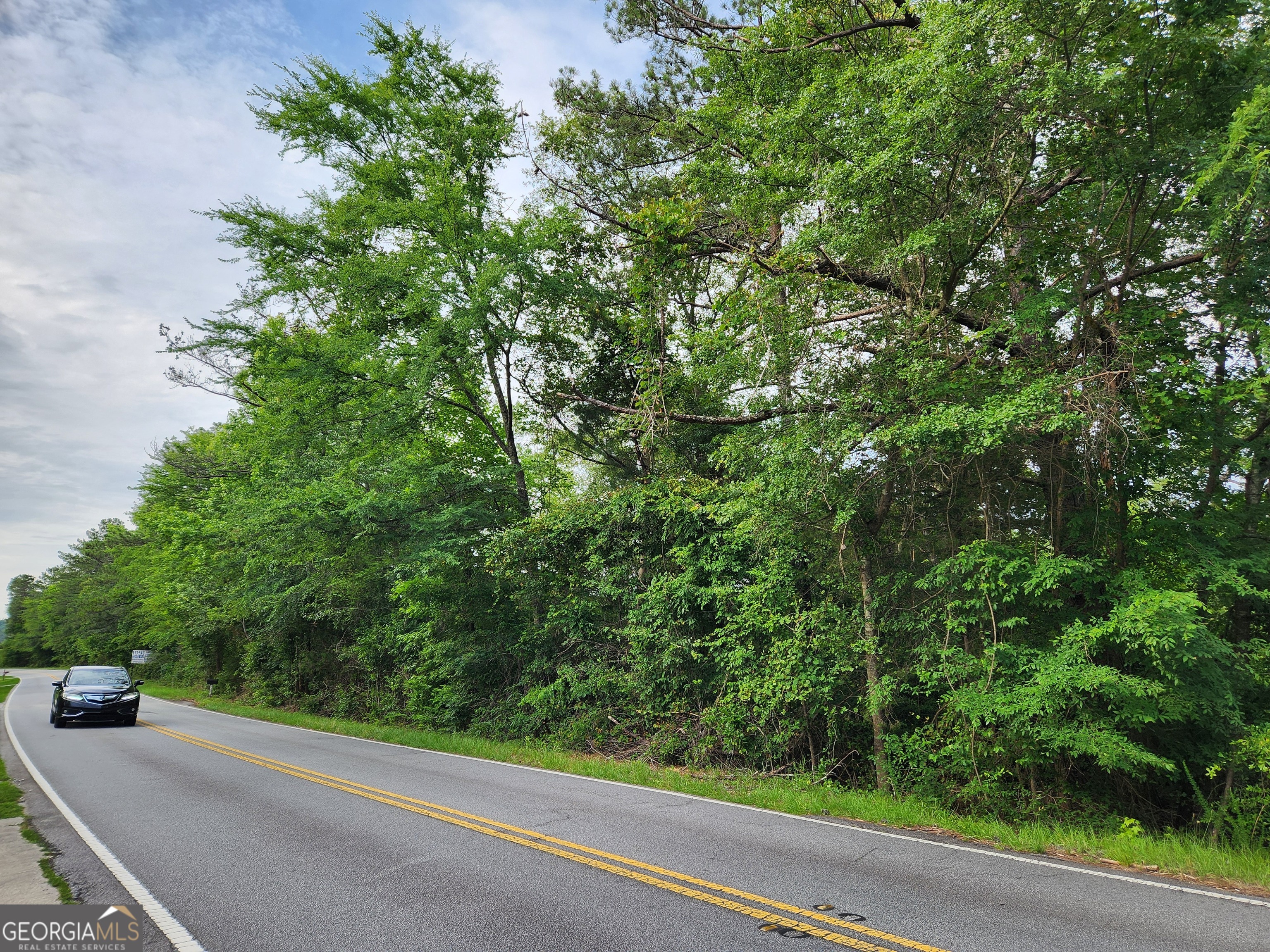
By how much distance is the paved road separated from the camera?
13.2ft

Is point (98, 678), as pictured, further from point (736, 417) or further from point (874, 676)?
point (874, 676)

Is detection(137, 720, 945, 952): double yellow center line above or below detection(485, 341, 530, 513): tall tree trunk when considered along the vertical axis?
below

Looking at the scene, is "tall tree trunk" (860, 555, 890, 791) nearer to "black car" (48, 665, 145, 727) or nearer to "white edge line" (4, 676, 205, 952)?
"white edge line" (4, 676, 205, 952)

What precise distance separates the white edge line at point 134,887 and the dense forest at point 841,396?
7112mm

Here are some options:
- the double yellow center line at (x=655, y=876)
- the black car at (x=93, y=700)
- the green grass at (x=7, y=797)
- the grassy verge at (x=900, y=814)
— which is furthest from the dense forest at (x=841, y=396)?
the green grass at (x=7, y=797)

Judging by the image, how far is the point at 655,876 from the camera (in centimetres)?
508

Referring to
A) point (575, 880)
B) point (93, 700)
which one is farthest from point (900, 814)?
point (93, 700)

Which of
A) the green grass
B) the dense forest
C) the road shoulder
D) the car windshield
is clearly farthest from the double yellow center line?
the car windshield

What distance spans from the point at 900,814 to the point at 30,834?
8895mm

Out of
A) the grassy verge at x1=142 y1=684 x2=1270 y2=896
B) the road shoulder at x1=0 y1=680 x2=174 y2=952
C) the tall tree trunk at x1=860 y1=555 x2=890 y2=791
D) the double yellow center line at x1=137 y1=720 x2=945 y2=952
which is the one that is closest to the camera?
the double yellow center line at x1=137 y1=720 x2=945 y2=952

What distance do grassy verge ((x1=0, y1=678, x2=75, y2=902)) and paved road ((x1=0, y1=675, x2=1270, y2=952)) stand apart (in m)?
0.45

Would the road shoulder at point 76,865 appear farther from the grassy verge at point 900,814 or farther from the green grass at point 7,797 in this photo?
the grassy verge at point 900,814

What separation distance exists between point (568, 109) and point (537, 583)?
34.3 feet

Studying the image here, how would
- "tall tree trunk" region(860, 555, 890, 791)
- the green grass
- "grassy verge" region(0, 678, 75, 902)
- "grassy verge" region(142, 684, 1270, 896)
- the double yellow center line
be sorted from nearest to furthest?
the double yellow center line → "grassy verge" region(0, 678, 75, 902) → "grassy verge" region(142, 684, 1270, 896) → the green grass → "tall tree trunk" region(860, 555, 890, 791)
